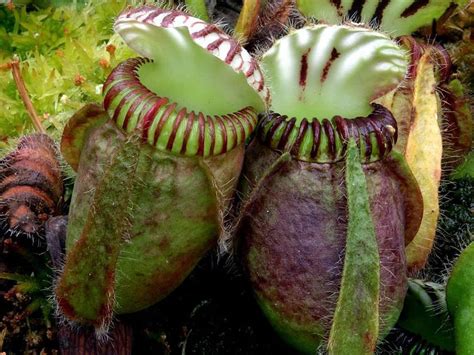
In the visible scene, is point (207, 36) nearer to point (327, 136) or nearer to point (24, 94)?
point (327, 136)

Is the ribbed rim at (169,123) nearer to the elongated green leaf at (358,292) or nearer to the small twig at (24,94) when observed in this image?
the elongated green leaf at (358,292)

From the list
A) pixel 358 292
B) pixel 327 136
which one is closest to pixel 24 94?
pixel 327 136

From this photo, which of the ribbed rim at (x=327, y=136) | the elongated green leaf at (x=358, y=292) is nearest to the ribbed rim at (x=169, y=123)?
the ribbed rim at (x=327, y=136)

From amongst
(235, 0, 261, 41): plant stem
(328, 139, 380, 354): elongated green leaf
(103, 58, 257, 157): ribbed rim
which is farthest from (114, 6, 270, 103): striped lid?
(235, 0, 261, 41): plant stem

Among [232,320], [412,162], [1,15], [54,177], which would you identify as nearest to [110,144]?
[54,177]

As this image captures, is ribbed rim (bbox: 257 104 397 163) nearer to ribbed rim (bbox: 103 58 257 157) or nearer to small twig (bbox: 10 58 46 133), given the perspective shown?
ribbed rim (bbox: 103 58 257 157)

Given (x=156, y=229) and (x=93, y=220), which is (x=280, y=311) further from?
(x=93, y=220)
